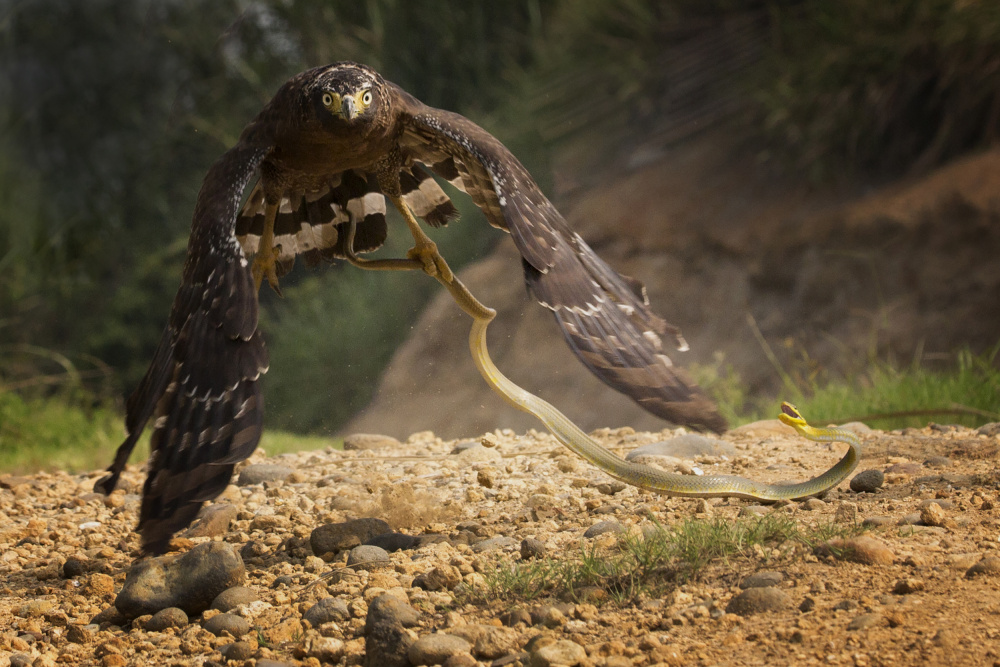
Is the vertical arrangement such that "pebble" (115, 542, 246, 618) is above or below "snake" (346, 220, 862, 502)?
below

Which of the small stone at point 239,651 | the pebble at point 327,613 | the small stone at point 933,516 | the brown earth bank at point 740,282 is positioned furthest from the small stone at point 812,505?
the brown earth bank at point 740,282

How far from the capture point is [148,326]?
11.0m

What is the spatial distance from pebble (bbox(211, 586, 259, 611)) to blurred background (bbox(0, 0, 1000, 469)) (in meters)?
3.63

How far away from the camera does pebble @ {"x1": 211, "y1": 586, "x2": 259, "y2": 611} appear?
9.80 ft

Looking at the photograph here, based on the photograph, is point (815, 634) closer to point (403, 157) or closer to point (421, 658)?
point (421, 658)

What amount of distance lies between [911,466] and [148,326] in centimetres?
943

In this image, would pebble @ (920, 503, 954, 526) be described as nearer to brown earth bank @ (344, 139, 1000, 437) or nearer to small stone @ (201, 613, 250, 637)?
small stone @ (201, 613, 250, 637)

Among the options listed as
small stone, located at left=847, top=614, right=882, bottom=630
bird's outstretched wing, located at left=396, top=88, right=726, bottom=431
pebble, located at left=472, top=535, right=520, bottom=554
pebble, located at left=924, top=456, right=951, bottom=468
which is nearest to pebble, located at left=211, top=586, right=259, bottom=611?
pebble, located at left=472, top=535, right=520, bottom=554

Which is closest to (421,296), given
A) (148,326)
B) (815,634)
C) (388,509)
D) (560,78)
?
(560,78)

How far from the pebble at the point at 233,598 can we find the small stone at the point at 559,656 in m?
1.12

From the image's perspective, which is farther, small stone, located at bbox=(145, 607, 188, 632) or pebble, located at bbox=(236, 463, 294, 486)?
pebble, located at bbox=(236, 463, 294, 486)

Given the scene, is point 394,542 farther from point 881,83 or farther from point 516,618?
point 881,83

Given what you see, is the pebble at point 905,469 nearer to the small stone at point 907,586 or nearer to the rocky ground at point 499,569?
the rocky ground at point 499,569

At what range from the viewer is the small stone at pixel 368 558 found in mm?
3115
